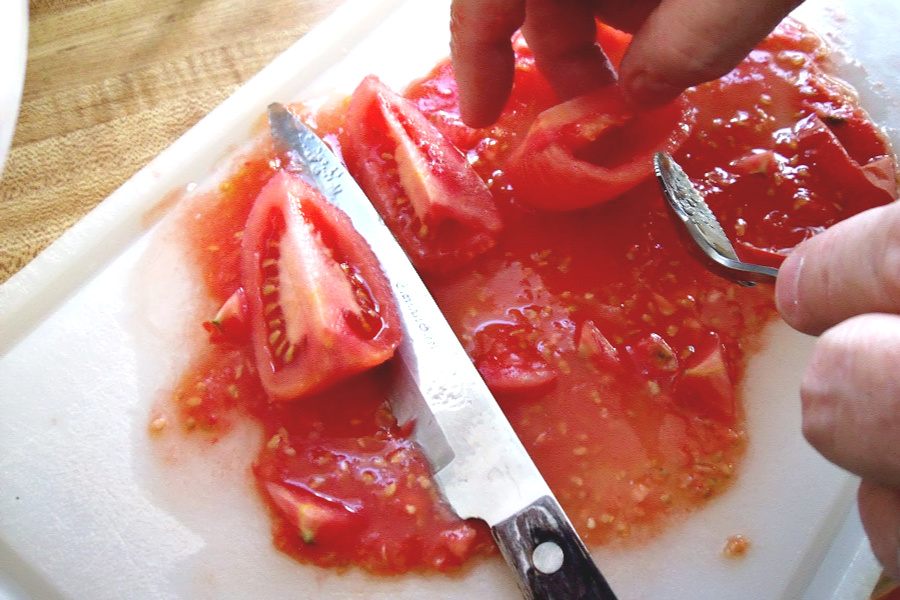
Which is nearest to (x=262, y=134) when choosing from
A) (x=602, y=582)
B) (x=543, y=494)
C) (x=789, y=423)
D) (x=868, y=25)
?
(x=543, y=494)

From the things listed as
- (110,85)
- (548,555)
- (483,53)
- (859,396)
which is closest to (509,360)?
(548,555)

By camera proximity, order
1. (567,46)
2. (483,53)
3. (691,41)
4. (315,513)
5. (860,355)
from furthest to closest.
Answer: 1. (567,46)
2. (483,53)
3. (315,513)
4. (691,41)
5. (860,355)

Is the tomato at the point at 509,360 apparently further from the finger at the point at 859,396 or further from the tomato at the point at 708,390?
the finger at the point at 859,396

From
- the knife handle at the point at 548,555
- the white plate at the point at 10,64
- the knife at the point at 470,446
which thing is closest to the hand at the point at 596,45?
the knife at the point at 470,446

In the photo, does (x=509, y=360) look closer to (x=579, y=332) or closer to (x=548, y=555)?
(x=579, y=332)

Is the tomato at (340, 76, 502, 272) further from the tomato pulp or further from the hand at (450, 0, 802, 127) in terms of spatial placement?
the hand at (450, 0, 802, 127)

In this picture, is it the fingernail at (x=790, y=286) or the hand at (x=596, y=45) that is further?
the hand at (x=596, y=45)
